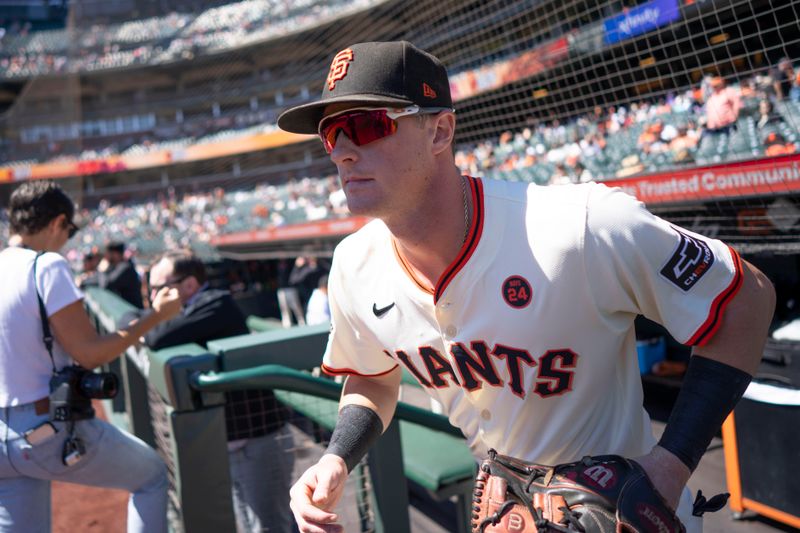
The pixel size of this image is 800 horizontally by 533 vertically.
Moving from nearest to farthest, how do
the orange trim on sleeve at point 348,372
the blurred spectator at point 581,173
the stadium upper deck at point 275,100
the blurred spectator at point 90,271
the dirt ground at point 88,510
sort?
the orange trim on sleeve at point 348,372 → the dirt ground at point 88,510 → the blurred spectator at point 581,173 → the blurred spectator at point 90,271 → the stadium upper deck at point 275,100

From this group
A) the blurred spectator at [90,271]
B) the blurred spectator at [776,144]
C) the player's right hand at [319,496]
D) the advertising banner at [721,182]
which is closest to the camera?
the player's right hand at [319,496]

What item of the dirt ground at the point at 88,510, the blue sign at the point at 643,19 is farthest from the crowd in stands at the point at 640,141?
the dirt ground at the point at 88,510

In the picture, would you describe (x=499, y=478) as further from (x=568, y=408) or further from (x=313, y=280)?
(x=313, y=280)

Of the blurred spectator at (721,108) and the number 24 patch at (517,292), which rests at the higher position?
the blurred spectator at (721,108)

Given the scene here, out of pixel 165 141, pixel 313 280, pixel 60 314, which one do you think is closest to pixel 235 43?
pixel 165 141

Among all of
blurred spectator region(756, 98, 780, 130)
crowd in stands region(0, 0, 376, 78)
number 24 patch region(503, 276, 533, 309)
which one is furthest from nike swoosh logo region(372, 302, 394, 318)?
crowd in stands region(0, 0, 376, 78)

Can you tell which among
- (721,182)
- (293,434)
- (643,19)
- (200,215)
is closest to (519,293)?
(293,434)

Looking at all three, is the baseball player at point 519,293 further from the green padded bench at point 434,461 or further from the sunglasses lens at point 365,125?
the green padded bench at point 434,461

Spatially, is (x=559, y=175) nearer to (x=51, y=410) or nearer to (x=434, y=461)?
(x=434, y=461)

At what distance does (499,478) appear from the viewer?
1363mm

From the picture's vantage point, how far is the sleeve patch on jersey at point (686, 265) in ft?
4.20

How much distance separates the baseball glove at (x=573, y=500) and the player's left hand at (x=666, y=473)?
0.07 ft

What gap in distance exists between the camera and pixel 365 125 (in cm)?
145

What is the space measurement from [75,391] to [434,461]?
1438 millimetres
